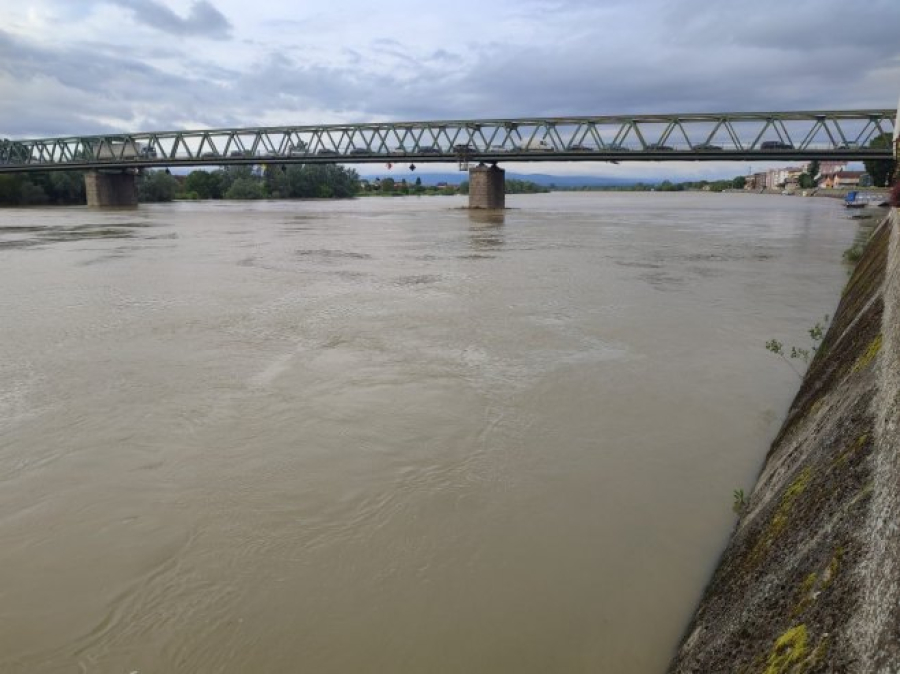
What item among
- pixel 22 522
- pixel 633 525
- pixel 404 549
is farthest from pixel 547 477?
pixel 22 522

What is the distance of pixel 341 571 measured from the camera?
190 inches

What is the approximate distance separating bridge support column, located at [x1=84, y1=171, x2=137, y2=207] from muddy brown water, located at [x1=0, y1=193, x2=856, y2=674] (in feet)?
292

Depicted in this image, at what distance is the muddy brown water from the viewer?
4195 millimetres

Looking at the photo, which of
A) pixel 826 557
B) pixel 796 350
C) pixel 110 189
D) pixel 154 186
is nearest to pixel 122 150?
pixel 110 189

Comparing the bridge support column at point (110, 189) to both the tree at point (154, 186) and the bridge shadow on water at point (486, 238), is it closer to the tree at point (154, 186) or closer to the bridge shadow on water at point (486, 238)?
the tree at point (154, 186)

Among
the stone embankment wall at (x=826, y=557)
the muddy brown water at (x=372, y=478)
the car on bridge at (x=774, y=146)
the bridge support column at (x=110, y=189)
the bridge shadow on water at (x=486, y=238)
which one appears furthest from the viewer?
the bridge support column at (x=110, y=189)

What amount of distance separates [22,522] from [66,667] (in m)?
2.20

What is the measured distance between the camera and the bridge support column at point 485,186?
75.4 meters

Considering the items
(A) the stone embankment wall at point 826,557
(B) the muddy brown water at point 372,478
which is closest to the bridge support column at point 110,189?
(B) the muddy brown water at point 372,478

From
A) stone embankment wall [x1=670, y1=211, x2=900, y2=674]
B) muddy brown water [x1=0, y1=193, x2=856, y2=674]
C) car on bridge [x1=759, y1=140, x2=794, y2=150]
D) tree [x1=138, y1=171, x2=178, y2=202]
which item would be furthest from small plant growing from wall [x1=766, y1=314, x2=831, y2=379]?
tree [x1=138, y1=171, x2=178, y2=202]

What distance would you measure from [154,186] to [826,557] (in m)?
130

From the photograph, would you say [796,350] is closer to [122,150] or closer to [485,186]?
[485,186]

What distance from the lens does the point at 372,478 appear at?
6.33 meters

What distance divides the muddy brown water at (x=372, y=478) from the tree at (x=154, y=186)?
4472 inches
